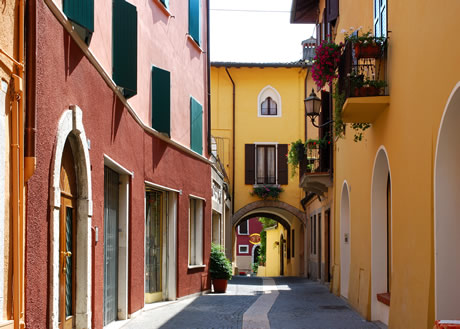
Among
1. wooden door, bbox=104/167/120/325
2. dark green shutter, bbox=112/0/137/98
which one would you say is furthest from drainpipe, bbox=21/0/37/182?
wooden door, bbox=104/167/120/325

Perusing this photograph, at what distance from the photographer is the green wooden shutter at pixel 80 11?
24.6ft

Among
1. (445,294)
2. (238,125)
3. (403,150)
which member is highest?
(238,125)

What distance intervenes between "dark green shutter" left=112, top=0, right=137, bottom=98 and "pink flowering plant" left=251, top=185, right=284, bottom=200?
18802 mm

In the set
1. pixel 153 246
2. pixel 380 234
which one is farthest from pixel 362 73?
pixel 153 246

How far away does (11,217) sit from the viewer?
19.1ft

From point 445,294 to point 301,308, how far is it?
22.1ft

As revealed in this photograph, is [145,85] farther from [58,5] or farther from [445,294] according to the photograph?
[445,294]

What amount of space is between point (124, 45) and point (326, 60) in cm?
353

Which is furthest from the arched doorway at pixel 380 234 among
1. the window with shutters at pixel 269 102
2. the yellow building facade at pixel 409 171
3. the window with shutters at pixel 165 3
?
the window with shutters at pixel 269 102

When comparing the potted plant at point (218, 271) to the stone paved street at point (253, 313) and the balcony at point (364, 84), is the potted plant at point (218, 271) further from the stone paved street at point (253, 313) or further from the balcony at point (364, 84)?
the balcony at point (364, 84)

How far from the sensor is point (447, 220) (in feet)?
24.7

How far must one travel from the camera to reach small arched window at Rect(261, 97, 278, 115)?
3008 centimetres

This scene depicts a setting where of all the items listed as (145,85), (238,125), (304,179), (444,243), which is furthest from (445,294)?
(238,125)

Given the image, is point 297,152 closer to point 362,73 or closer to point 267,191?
point 267,191
